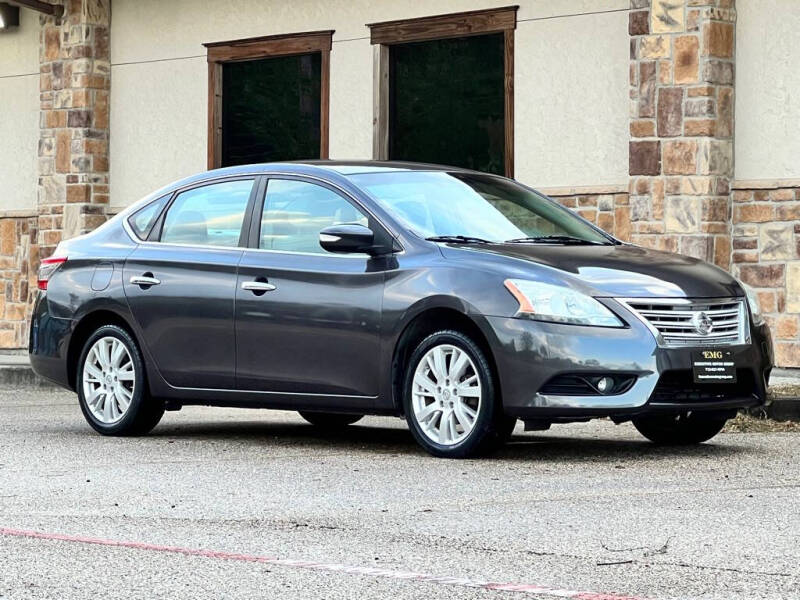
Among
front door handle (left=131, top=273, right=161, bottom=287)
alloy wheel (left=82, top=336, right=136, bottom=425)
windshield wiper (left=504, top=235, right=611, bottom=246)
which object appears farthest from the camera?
alloy wheel (left=82, top=336, right=136, bottom=425)

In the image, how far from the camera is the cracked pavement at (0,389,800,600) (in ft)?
18.8

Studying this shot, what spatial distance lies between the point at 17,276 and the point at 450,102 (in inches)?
273

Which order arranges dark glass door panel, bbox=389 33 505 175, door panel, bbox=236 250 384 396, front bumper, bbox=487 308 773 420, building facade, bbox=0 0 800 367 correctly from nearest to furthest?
1. front bumper, bbox=487 308 773 420
2. door panel, bbox=236 250 384 396
3. building facade, bbox=0 0 800 367
4. dark glass door panel, bbox=389 33 505 175

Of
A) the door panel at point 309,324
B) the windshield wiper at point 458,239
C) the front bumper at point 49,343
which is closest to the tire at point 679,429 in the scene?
the windshield wiper at point 458,239

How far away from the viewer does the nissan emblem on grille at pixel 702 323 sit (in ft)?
29.9

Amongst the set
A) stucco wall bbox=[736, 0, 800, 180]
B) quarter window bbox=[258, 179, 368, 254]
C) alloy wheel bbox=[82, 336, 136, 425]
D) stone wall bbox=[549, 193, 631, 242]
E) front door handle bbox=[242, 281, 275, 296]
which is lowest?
alloy wheel bbox=[82, 336, 136, 425]

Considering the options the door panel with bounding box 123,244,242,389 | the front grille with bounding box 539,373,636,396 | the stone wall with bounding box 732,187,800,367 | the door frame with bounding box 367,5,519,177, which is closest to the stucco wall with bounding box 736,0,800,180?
the stone wall with bounding box 732,187,800,367

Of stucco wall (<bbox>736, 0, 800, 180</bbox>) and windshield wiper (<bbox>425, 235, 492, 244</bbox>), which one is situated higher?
stucco wall (<bbox>736, 0, 800, 180</bbox>)

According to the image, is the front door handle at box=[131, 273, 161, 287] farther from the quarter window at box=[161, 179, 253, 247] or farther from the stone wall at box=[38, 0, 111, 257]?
the stone wall at box=[38, 0, 111, 257]

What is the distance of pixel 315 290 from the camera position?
9.88 metres

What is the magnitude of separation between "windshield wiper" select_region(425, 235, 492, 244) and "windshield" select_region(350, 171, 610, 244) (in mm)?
33

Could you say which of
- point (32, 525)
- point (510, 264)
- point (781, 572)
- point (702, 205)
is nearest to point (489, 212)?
point (510, 264)

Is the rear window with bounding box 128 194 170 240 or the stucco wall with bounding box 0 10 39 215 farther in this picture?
the stucco wall with bounding box 0 10 39 215

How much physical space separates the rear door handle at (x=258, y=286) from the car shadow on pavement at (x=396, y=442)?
973 millimetres
